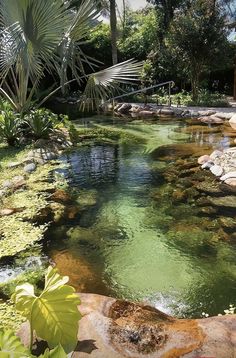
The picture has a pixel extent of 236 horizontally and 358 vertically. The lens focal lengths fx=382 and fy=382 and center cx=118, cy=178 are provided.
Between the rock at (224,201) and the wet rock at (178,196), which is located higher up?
the wet rock at (178,196)

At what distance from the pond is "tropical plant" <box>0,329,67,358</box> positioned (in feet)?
5.62

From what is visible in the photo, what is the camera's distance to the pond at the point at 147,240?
3457 mm

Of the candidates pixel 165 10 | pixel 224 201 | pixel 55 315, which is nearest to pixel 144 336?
pixel 55 315

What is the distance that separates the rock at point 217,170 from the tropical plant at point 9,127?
4.34 meters

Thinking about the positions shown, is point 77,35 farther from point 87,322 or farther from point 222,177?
point 87,322

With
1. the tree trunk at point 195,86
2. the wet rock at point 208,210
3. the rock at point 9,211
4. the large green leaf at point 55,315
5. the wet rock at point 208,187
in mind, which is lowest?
the wet rock at point 208,210

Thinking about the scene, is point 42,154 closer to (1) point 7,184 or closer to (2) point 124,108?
(1) point 7,184

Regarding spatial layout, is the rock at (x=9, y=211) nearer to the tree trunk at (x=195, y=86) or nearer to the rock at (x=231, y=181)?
the rock at (x=231, y=181)

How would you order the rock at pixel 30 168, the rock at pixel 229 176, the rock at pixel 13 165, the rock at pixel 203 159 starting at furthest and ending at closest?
the rock at pixel 203 159, the rock at pixel 13 165, the rock at pixel 30 168, the rock at pixel 229 176

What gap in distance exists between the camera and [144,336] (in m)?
2.39

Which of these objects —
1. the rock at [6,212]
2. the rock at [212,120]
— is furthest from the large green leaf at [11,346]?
the rock at [212,120]

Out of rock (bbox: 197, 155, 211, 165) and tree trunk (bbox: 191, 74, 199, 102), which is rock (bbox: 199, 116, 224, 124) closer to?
tree trunk (bbox: 191, 74, 199, 102)

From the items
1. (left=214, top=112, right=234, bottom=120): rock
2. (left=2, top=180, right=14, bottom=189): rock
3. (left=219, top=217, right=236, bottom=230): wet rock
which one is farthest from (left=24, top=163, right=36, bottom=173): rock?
(left=214, top=112, right=234, bottom=120): rock

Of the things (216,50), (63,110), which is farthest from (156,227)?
(63,110)
